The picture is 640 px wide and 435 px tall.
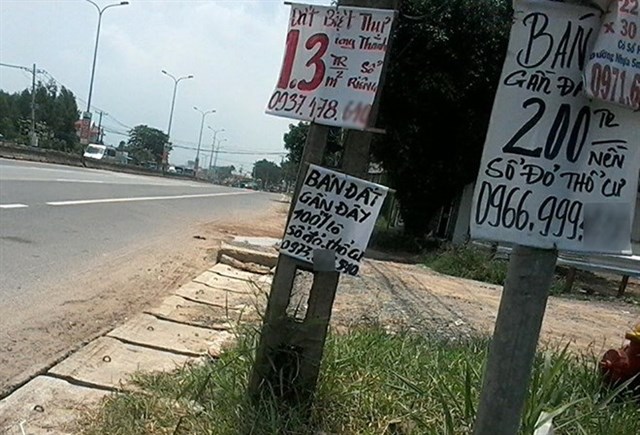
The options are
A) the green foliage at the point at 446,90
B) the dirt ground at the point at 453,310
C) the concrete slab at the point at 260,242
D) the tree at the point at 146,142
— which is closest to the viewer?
the dirt ground at the point at 453,310

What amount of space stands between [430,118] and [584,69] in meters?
14.5

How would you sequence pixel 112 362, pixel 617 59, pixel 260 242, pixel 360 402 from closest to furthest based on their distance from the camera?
pixel 617 59
pixel 360 402
pixel 112 362
pixel 260 242

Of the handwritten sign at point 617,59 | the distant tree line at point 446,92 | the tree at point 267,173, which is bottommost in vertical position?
the tree at point 267,173

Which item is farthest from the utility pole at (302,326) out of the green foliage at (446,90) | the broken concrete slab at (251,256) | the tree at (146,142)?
the tree at (146,142)

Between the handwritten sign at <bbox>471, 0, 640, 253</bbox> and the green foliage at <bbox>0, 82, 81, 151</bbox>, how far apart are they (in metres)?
69.7

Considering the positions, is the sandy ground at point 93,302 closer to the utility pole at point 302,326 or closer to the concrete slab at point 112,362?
the concrete slab at point 112,362

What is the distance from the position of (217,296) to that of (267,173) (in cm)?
11227

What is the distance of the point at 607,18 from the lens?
1531mm

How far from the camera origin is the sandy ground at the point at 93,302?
3814 mm

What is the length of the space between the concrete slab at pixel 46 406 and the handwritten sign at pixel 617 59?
2.48 m

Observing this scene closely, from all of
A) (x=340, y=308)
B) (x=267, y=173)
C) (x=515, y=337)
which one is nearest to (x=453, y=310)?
(x=340, y=308)

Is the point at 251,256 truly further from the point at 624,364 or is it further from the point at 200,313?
the point at 624,364

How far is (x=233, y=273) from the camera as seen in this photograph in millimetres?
7570

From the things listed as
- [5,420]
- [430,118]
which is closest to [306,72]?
[5,420]
